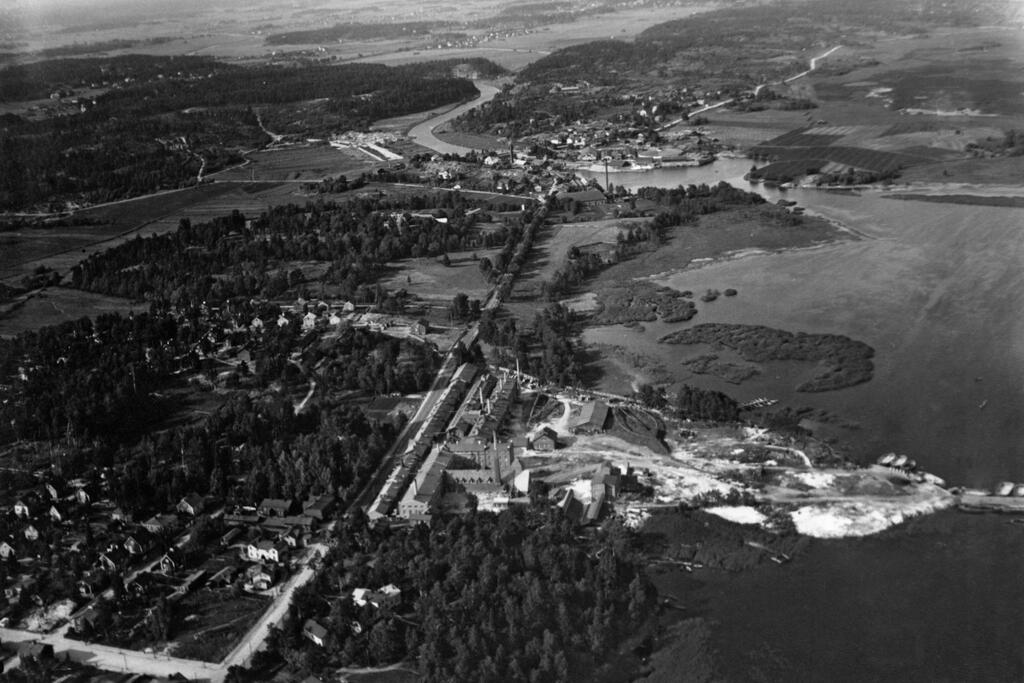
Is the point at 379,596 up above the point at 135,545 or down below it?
above

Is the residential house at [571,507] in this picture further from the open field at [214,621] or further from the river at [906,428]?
the open field at [214,621]

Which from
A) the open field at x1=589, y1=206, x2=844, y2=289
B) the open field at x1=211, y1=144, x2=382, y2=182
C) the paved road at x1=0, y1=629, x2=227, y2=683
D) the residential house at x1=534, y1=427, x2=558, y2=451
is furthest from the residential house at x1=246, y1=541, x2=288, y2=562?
the open field at x1=211, y1=144, x2=382, y2=182

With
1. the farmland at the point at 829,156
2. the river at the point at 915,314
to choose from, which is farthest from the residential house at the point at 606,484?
the farmland at the point at 829,156

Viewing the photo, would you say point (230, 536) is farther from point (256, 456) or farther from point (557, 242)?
point (557, 242)

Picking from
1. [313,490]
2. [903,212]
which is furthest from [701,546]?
[903,212]

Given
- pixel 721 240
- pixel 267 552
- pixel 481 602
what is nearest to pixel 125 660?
pixel 267 552

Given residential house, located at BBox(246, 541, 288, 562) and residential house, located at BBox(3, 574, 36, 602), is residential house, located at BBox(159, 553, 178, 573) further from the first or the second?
residential house, located at BBox(3, 574, 36, 602)

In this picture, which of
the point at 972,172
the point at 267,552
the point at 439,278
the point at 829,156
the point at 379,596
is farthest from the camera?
the point at 829,156
